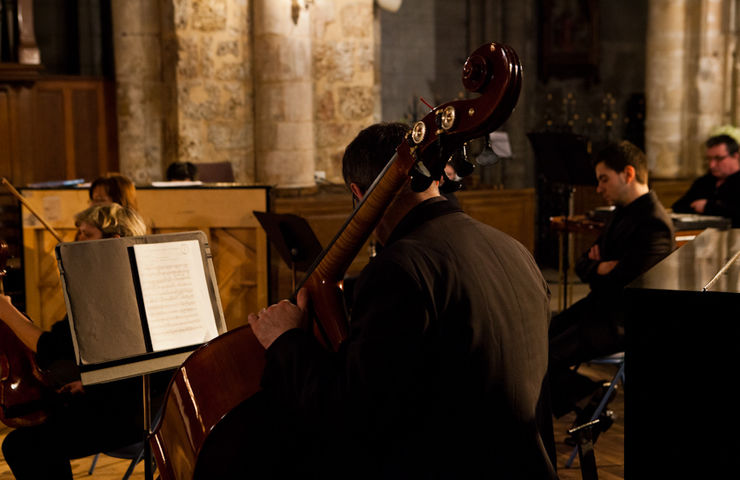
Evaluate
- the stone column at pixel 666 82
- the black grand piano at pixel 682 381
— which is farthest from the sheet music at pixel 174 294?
the stone column at pixel 666 82

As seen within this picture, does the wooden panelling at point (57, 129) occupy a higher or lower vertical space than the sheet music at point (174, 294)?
higher

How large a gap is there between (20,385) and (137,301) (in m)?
0.63

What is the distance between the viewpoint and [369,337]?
1.63 metres

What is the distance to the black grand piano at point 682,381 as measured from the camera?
6.23 feet

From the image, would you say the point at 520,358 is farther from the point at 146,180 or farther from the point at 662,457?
the point at 146,180

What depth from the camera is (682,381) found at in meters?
1.94

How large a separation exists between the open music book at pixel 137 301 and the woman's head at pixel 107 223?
1.70 feet

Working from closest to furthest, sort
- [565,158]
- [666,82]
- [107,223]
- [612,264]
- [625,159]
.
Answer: [107,223] < [612,264] < [625,159] < [565,158] < [666,82]

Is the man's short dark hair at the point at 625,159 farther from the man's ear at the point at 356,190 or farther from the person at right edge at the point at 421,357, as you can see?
the man's ear at the point at 356,190

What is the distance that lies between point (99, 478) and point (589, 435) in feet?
7.40

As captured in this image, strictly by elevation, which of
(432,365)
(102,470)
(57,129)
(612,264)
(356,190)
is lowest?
(102,470)

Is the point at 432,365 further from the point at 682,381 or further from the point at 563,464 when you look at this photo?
the point at 563,464

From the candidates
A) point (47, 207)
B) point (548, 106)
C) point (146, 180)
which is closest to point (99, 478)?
point (47, 207)

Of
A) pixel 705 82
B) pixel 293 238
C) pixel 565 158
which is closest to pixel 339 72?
pixel 565 158
